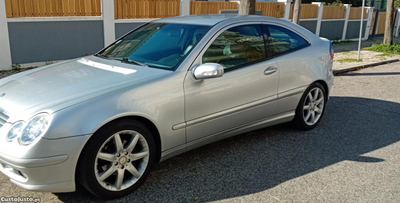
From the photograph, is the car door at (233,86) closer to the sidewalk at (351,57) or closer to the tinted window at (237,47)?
the tinted window at (237,47)

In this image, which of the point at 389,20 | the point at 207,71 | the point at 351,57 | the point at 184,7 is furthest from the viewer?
the point at 389,20

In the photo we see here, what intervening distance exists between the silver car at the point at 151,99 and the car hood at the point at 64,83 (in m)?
0.01

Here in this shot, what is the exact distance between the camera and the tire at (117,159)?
3092 millimetres

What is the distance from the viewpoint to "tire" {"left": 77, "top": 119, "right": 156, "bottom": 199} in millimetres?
3092

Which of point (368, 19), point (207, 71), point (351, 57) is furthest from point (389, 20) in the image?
point (207, 71)

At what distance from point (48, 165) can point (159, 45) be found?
186cm

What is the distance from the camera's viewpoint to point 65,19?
30.1 feet

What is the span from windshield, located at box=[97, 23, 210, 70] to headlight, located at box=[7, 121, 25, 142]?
1.40 meters

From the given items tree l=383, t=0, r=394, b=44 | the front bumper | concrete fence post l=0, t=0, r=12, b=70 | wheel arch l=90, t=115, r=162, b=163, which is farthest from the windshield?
tree l=383, t=0, r=394, b=44

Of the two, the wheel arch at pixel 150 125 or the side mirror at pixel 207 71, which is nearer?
the wheel arch at pixel 150 125

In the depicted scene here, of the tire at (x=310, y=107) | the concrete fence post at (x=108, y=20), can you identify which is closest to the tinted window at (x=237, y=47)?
the tire at (x=310, y=107)

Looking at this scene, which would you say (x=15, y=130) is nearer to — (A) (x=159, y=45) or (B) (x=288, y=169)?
(A) (x=159, y=45)

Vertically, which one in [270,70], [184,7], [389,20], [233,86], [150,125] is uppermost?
[184,7]

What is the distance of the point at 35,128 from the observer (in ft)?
9.53
